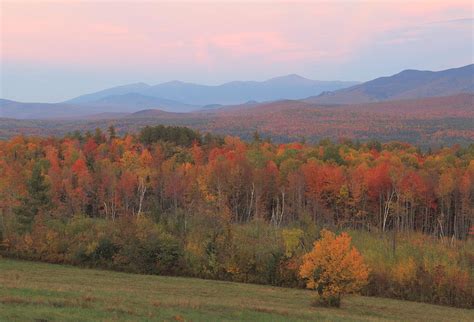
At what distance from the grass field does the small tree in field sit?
165cm

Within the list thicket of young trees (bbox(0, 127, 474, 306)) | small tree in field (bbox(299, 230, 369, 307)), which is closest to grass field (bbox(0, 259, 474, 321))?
small tree in field (bbox(299, 230, 369, 307))

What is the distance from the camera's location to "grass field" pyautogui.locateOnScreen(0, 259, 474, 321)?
2489cm

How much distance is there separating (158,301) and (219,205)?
47.1 meters

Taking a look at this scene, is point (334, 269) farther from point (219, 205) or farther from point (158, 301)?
point (219, 205)

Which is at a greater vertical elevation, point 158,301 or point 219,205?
point 158,301

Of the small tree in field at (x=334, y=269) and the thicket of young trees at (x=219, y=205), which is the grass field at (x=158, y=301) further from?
the thicket of young trees at (x=219, y=205)

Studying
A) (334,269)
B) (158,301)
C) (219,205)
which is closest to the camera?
(158,301)

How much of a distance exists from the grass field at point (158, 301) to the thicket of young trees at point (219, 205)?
4.54 m

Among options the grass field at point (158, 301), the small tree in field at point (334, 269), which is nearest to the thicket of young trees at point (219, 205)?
the grass field at point (158, 301)

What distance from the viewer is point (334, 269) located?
128ft

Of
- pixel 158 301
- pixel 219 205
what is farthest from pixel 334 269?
pixel 219 205

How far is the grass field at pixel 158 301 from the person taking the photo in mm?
24891

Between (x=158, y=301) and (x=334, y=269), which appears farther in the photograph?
(x=334, y=269)

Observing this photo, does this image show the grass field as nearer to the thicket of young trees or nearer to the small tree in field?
the small tree in field
